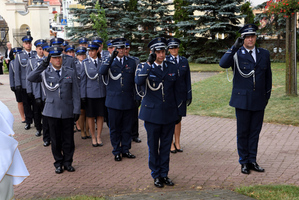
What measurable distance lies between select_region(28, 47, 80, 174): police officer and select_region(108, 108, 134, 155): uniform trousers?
868 mm

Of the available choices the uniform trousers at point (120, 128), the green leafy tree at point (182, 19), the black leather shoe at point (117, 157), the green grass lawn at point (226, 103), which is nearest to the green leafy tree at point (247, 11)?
the green leafy tree at point (182, 19)

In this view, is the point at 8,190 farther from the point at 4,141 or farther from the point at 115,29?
the point at 115,29

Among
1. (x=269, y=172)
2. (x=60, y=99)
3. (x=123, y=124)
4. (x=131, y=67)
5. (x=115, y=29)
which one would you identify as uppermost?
(x=115, y=29)

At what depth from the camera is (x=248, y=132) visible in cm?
654

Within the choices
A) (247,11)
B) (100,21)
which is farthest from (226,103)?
(100,21)

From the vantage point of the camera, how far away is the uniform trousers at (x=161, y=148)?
237 inches

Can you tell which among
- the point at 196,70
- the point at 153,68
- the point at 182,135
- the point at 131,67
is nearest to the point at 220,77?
the point at 196,70

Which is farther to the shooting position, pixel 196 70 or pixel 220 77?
pixel 196 70

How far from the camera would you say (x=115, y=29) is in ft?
97.5

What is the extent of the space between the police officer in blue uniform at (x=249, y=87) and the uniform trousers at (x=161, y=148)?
1.28 metres

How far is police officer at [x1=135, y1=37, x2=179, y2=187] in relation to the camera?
593 centimetres

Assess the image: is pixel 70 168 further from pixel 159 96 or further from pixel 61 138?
pixel 159 96

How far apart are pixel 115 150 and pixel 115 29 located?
912 inches

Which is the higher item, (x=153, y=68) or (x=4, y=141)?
(x=153, y=68)
